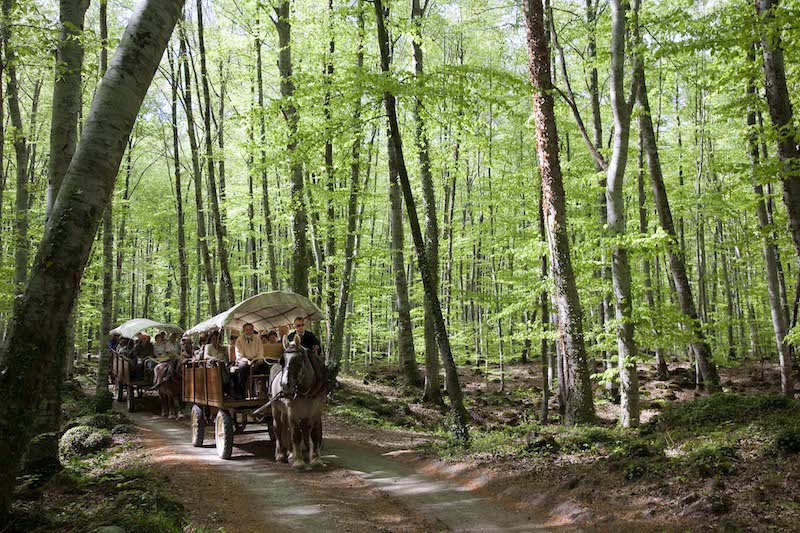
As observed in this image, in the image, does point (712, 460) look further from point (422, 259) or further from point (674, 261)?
point (674, 261)

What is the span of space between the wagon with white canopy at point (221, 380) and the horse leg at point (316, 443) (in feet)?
3.81

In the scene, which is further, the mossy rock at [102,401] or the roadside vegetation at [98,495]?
the mossy rock at [102,401]

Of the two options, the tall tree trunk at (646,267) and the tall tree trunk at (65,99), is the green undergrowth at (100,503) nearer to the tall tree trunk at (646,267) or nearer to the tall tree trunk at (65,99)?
the tall tree trunk at (65,99)

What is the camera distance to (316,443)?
333 inches

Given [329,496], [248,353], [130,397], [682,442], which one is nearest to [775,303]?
[682,442]

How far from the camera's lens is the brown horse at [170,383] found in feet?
43.7

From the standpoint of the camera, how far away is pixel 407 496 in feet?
23.2

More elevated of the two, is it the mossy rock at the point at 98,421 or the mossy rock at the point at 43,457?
the mossy rock at the point at 43,457

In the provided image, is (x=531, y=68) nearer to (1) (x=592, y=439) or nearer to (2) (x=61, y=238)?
(1) (x=592, y=439)

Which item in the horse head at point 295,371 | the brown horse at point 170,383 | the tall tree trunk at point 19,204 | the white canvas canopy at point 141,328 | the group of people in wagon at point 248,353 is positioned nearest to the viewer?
the horse head at point 295,371

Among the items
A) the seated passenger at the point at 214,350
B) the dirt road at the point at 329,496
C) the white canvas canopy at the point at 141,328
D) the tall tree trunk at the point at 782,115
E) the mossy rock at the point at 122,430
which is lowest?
the dirt road at the point at 329,496

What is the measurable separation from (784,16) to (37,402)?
8.97m

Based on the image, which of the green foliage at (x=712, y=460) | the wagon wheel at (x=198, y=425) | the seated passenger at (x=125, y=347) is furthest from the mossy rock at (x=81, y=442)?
the green foliage at (x=712, y=460)

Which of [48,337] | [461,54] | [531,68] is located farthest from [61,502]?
[461,54]
